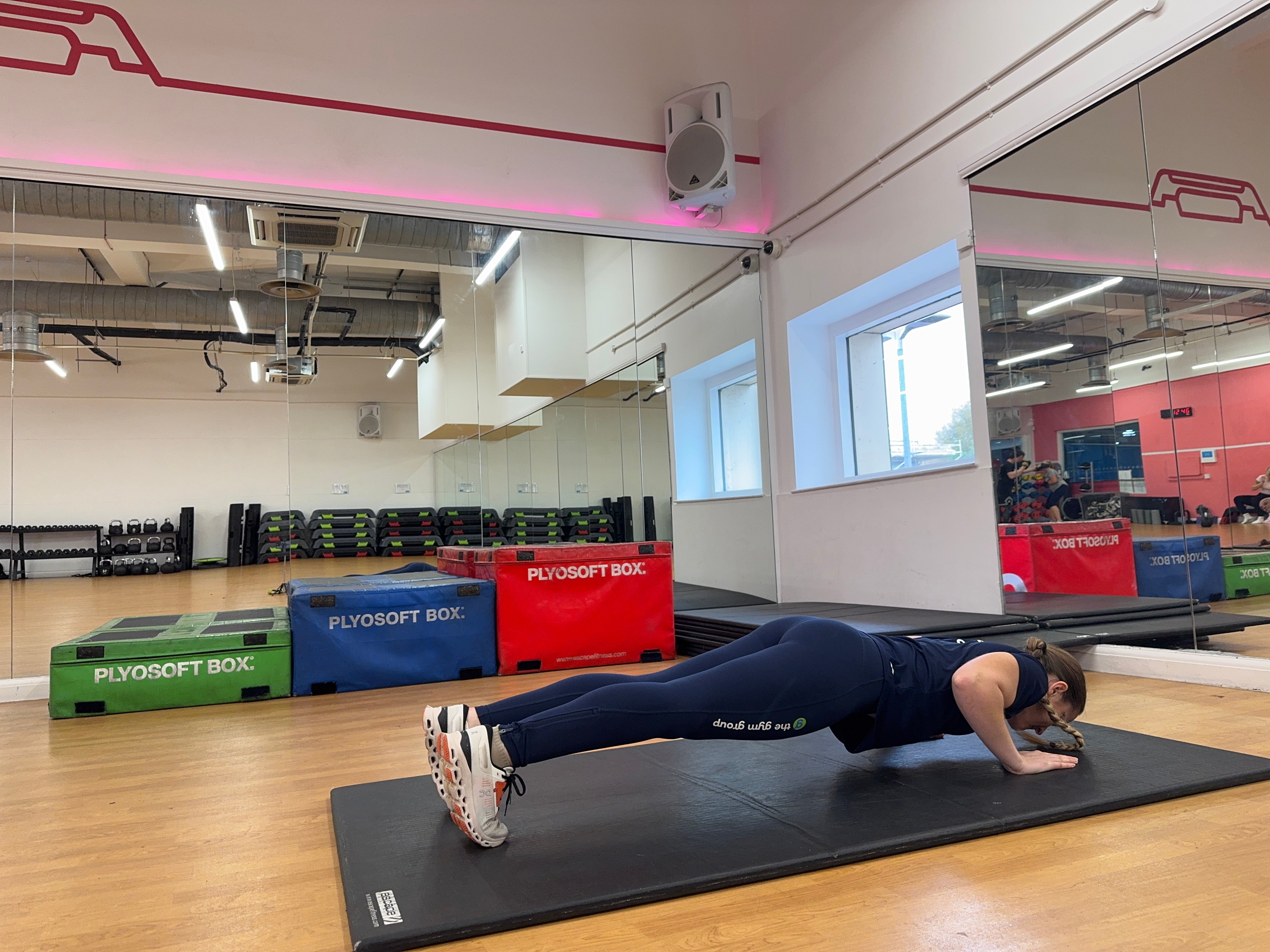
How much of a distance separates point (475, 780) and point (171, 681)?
2843mm

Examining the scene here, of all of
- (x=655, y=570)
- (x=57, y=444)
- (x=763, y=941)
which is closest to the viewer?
(x=763, y=941)

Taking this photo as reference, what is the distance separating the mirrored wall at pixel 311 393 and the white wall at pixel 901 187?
1.46ft

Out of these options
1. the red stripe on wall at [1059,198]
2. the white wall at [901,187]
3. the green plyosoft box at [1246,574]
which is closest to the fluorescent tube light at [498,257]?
the white wall at [901,187]

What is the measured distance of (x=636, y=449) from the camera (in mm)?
6477

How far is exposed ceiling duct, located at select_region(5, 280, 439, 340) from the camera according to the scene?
15.3 ft

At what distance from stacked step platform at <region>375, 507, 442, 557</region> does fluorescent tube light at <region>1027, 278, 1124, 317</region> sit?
3747mm

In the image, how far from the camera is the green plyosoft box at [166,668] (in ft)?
12.6

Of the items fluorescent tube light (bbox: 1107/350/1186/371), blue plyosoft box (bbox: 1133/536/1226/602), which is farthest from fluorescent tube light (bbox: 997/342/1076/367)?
blue plyosoft box (bbox: 1133/536/1226/602)

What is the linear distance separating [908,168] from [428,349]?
3156 mm

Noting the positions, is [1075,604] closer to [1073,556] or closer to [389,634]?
[1073,556]

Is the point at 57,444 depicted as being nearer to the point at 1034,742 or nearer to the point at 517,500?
the point at 517,500

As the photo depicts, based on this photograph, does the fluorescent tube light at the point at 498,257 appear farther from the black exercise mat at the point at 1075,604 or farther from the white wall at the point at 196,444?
the black exercise mat at the point at 1075,604

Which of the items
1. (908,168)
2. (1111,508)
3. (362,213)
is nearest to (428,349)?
(362,213)

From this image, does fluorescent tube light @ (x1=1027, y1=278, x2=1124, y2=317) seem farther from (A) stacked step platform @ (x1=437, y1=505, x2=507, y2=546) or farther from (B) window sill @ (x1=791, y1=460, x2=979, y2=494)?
(A) stacked step platform @ (x1=437, y1=505, x2=507, y2=546)
